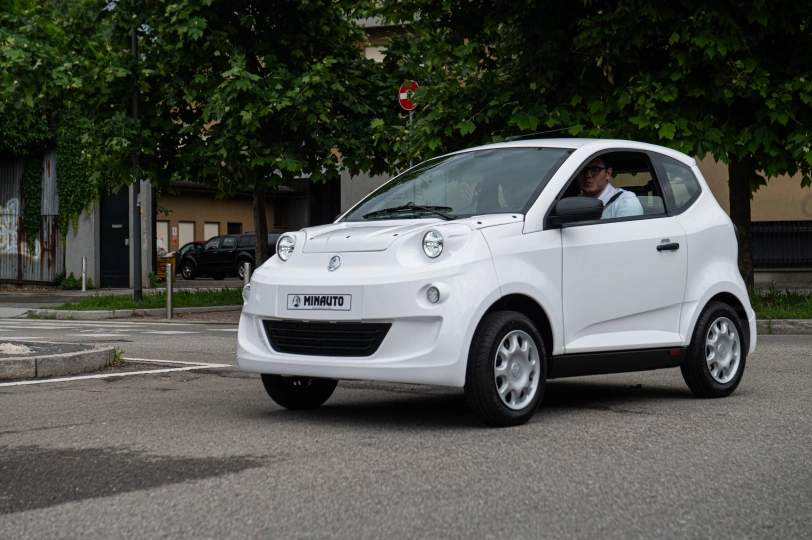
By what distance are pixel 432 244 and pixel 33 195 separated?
28712 mm

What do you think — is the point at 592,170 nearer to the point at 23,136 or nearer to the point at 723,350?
the point at 723,350

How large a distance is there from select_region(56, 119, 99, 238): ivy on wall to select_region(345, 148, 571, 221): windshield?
25.9m

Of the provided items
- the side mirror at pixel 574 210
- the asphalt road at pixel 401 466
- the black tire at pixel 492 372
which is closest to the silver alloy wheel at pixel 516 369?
the black tire at pixel 492 372

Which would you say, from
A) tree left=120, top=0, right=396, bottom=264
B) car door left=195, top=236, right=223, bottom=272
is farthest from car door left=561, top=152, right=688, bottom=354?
car door left=195, top=236, right=223, bottom=272

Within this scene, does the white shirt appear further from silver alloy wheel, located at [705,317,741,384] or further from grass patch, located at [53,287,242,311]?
grass patch, located at [53,287,242,311]

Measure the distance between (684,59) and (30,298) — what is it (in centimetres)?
1811

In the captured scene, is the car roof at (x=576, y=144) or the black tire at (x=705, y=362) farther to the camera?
the black tire at (x=705, y=362)

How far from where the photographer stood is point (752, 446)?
5.48m

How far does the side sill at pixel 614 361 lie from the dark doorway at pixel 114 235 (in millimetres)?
26761

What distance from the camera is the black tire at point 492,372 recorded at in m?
5.77

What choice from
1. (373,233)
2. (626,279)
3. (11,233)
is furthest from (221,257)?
(373,233)

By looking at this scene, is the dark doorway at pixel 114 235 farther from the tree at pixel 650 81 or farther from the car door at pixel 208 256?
the tree at pixel 650 81

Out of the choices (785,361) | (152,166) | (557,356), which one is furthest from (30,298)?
(557,356)

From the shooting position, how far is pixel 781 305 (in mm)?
16453
